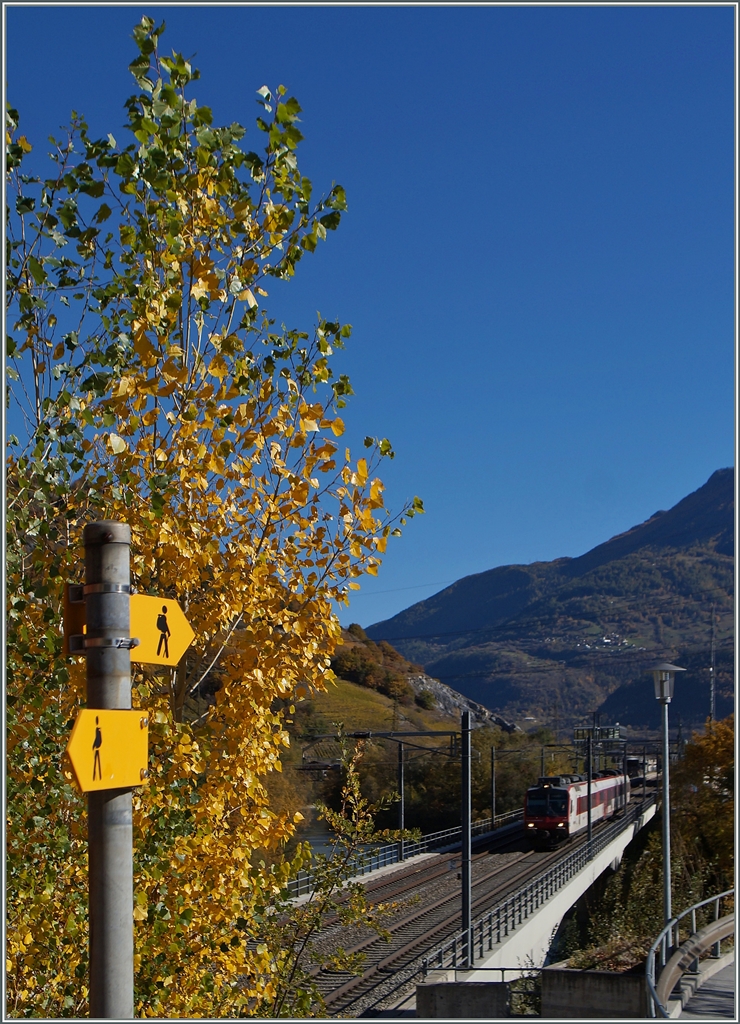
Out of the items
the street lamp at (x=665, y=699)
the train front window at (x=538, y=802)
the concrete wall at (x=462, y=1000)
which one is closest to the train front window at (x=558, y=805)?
the train front window at (x=538, y=802)

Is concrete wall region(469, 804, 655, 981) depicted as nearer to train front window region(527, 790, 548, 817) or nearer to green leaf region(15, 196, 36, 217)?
train front window region(527, 790, 548, 817)

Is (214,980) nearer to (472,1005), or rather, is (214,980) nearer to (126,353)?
(126,353)

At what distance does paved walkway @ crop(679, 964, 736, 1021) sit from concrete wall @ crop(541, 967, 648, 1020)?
1308 mm

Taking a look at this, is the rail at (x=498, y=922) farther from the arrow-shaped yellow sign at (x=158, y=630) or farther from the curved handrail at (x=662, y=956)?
the arrow-shaped yellow sign at (x=158, y=630)

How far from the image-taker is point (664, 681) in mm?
17078

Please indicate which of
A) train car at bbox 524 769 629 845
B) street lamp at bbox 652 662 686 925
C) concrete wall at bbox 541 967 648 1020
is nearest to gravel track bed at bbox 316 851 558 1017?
concrete wall at bbox 541 967 648 1020

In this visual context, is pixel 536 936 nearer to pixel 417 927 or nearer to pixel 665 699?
pixel 417 927

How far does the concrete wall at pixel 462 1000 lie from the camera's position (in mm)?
16812

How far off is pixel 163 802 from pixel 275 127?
9.92 feet

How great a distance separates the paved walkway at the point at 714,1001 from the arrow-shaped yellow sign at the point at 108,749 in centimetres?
1093

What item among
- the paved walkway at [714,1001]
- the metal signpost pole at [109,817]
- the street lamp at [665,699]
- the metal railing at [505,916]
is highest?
the metal signpost pole at [109,817]

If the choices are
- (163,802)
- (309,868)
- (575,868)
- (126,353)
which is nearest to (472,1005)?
(309,868)

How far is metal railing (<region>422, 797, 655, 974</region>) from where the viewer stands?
65.7ft

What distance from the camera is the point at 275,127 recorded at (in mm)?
4332
